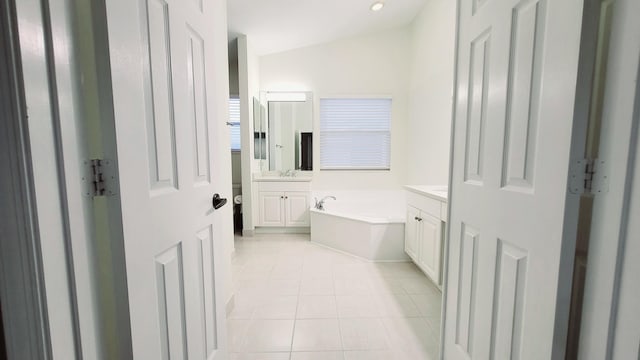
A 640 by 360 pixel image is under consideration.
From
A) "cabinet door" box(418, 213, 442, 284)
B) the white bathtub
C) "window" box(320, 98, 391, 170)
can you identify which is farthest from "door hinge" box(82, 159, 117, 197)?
"window" box(320, 98, 391, 170)

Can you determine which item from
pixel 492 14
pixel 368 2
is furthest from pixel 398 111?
pixel 492 14

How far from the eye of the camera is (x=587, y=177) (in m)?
0.63

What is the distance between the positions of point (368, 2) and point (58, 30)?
3245 mm

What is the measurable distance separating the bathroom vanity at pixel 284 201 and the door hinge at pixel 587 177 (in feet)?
10.3

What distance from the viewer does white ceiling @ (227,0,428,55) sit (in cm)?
284

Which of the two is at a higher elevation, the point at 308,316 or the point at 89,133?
the point at 89,133

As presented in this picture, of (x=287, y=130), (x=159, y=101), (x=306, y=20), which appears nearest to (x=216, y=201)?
(x=159, y=101)

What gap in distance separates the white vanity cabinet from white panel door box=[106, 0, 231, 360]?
97.2 inches

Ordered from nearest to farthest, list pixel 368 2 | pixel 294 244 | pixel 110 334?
pixel 110 334, pixel 368 2, pixel 294 244

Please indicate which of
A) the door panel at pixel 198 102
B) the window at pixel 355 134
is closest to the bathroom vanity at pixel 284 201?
the window at pixel 355 134

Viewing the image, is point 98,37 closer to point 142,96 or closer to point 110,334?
point 142,96

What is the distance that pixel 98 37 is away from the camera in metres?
0.59

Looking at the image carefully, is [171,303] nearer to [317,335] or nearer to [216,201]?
[216,201]

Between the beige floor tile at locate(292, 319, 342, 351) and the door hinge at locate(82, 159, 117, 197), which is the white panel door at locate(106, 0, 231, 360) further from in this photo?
the beige floor tile at locate(292, 319, 342, 351)
